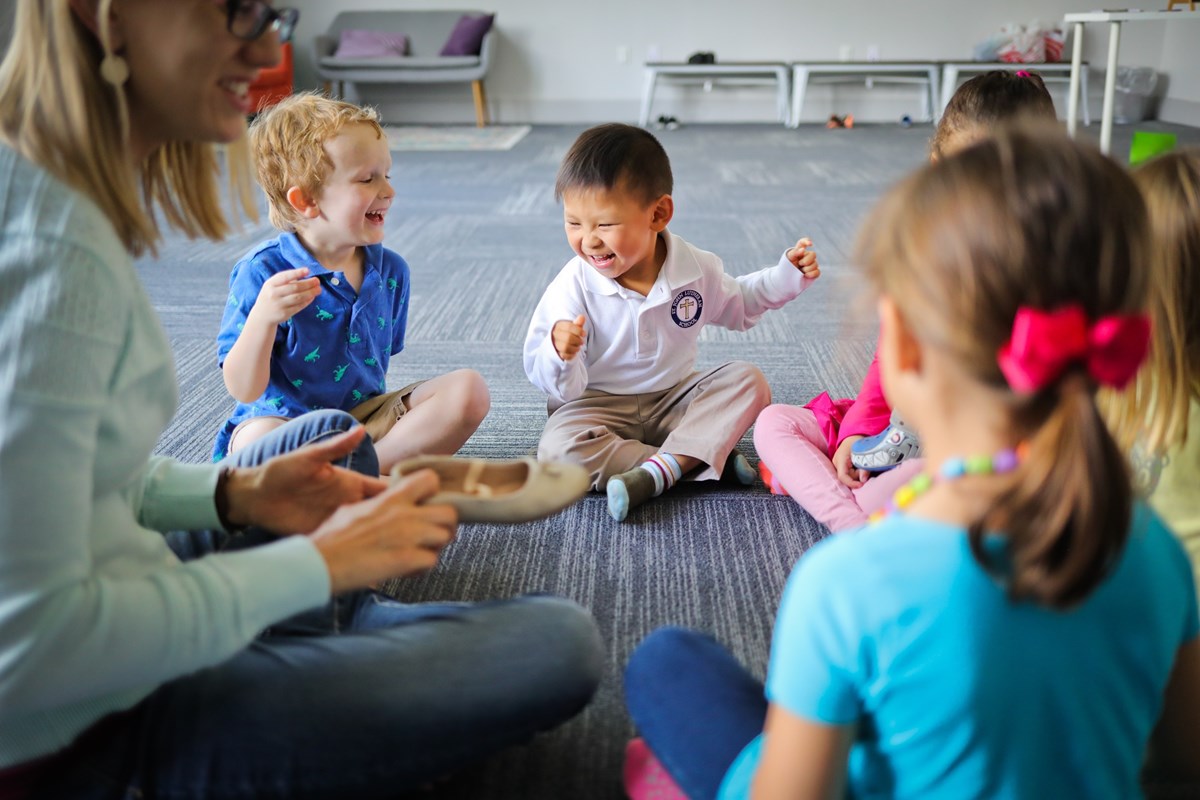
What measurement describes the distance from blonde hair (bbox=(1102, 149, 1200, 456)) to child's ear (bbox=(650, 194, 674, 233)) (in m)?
0.82

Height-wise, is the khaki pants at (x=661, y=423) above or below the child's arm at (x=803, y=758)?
below

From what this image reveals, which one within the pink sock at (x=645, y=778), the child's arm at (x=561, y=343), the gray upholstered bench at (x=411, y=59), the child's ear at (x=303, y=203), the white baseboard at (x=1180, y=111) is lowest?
the white baseboard at (x=1180, y=111)

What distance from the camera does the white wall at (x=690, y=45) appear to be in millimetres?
7129

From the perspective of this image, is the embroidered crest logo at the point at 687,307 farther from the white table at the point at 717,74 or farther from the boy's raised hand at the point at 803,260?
the white table at the point at 717,74

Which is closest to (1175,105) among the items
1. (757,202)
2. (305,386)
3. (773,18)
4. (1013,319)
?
(773,18)

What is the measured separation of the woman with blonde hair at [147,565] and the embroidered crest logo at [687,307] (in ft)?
2.74

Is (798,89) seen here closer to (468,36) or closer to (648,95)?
(648,95)

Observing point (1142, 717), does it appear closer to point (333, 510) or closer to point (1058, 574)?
point (1058, 574)

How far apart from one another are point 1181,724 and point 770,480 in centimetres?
86

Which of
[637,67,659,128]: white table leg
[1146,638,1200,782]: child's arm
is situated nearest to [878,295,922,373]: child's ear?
[1146,638,1200,782]: child's arm

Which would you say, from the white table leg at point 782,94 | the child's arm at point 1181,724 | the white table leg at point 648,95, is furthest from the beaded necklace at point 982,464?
the white table leg at point 782,94

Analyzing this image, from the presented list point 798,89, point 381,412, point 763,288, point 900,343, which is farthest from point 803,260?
point 798,89

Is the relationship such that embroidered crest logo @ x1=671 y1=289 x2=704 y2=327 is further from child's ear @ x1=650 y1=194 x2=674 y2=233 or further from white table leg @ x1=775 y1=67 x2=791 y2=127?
white table leg @ x1=775 y1=67 x2=791 y2=127

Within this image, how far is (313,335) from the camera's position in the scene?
1541mm
